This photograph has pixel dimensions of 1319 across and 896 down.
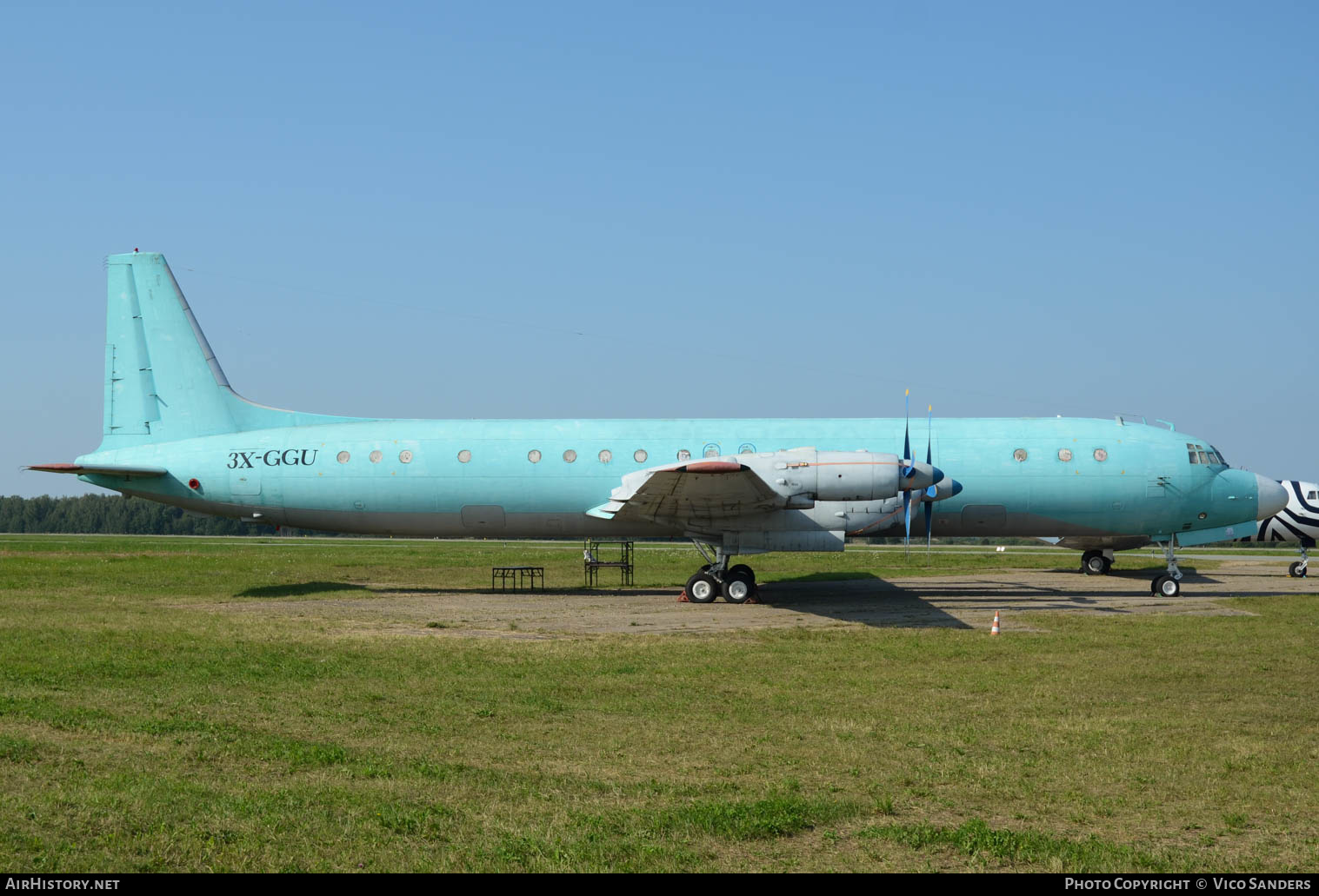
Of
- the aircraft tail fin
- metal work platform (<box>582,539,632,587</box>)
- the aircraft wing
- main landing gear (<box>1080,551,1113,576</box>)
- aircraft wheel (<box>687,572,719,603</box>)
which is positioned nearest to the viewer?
the aircraft wing

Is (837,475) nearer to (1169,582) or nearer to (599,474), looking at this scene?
(599,474)

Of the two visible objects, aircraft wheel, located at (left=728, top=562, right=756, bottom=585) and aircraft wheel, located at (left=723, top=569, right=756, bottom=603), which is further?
aircraft wheel, located at (left=728, top=562, right=756, bottom=585)

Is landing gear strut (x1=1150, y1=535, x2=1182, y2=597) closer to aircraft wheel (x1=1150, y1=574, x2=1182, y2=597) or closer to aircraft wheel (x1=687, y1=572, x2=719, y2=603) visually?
aircraft wheel (x1=1150, y1=574, x2=1182, y2=597)

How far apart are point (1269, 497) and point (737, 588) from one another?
13.6m

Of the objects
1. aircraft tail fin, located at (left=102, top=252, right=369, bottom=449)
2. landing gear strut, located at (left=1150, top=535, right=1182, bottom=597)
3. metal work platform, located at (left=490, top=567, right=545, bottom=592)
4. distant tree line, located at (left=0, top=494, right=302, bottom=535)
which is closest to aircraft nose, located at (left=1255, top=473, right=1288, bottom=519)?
landing gear strut, located at (left=1150, top=535, right=1182, bottom=597)

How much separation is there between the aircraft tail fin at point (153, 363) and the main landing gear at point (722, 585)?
42.1ft

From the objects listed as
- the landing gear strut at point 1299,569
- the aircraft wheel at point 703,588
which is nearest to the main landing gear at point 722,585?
the aircraft wheel at point 703,588

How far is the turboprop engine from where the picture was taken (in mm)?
21359

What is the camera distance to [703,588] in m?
24.4

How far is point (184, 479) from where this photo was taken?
85.5ft

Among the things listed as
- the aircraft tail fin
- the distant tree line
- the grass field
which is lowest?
the distant tree line

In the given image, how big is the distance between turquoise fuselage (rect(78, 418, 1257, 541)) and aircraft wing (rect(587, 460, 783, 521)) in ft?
4.45
